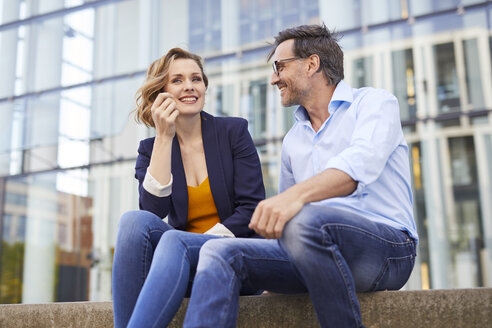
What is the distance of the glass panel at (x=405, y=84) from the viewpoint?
7.77 m

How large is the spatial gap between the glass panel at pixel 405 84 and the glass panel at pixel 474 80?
0.71 meters

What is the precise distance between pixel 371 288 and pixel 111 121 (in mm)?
8256

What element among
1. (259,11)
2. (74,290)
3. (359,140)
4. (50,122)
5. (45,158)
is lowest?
(74,290)

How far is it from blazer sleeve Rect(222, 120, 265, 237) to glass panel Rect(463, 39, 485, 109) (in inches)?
213

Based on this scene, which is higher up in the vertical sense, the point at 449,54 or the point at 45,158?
the point at 449,54

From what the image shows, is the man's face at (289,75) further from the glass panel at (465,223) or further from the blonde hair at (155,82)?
the glass panel at (465,223)

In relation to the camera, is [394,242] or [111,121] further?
[111,121]

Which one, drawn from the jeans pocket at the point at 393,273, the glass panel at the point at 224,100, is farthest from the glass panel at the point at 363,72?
the jeans pocket at the point at 393,273

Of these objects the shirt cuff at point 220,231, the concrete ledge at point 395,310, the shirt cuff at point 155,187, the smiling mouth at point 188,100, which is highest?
the smiling mouth at point 188,100

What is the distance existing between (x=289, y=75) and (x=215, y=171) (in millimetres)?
612

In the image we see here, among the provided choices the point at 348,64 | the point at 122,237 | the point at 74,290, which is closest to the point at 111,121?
the point at 74,290

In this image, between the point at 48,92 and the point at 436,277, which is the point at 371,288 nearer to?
the point at 436,277

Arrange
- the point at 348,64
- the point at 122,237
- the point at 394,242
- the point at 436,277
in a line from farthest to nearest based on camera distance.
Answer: the point at 348,64 → the point at 436,277 → the point at 122,237 → the point at 394,242

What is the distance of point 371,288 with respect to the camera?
86.1 inches
